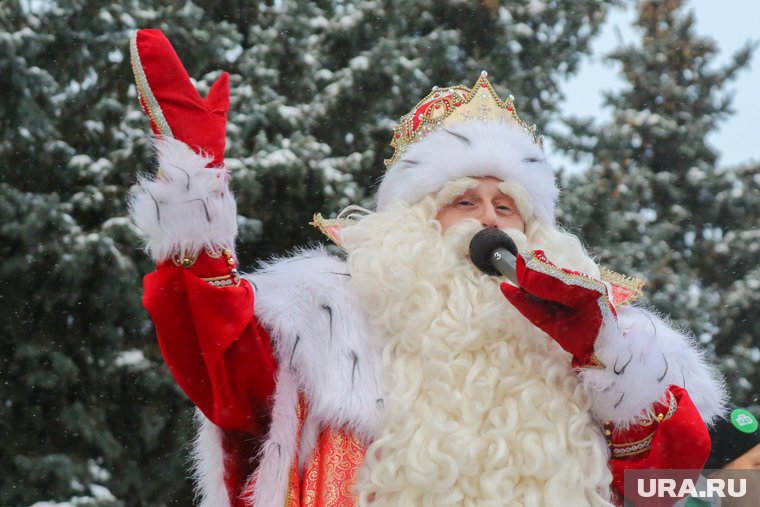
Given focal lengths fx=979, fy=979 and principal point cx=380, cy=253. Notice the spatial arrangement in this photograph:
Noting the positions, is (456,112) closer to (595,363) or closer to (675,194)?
(595,363)

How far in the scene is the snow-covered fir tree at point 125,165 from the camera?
216 inches

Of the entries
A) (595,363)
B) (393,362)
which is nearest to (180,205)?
(393,362)

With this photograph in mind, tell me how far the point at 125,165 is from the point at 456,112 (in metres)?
3.03

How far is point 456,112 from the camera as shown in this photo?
345 centimetres

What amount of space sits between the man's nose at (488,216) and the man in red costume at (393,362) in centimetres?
1

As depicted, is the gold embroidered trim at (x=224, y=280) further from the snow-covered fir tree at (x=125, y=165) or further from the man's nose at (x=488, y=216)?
the snow-covered fir tree at (x=125, y=165)

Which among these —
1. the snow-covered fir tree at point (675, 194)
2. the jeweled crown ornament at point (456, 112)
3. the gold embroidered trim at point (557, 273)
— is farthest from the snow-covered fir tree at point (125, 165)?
the gold embroidered trim at point (557, 273)

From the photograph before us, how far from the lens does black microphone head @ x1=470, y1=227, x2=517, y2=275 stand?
2689 millimetres

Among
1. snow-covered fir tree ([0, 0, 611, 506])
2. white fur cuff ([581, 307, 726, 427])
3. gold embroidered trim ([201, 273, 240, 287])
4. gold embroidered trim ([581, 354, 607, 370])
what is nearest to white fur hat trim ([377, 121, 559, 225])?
white fur cuff ([581, 307, 726, 427])

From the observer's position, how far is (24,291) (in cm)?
564

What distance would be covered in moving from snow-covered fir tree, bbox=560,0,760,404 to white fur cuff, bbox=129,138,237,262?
451cm

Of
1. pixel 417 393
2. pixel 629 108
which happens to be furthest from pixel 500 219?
pixel 629 108

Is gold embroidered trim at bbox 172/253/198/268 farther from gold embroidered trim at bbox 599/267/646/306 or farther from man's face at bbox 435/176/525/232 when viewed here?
gold embroidered trim at bbox 599/267/646/306

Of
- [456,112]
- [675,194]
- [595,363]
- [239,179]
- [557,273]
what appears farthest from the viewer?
[675,194]
